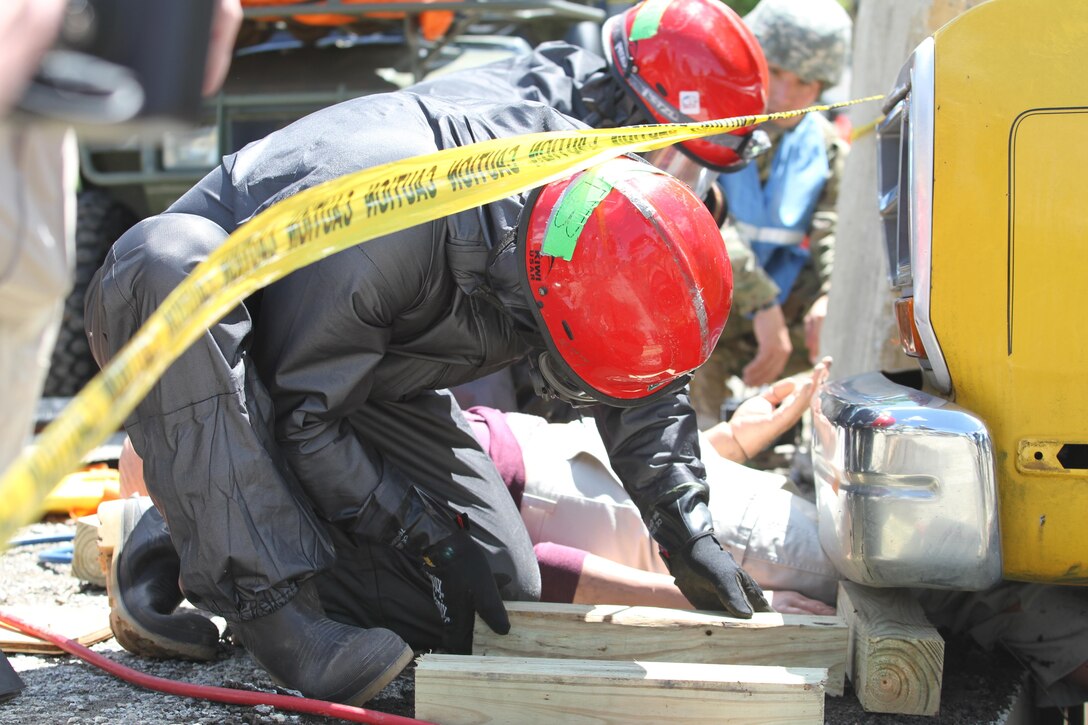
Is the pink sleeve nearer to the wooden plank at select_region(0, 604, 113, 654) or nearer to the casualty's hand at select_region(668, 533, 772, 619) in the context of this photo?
the casualty's hand at select_region(668, 533, 772, 619)

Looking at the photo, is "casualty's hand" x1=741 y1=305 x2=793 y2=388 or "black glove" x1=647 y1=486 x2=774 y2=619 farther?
"casualty's hand" x1=741 y1=305 x2=793 y2=388

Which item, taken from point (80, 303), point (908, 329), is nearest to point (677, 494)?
point (908, 329)

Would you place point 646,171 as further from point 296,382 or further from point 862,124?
point 862,124

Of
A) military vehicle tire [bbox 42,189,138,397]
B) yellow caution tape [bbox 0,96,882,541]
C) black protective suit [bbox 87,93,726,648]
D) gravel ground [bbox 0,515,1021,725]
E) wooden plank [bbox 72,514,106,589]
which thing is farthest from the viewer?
military vehicle tire [bbox 42,189,138,397]

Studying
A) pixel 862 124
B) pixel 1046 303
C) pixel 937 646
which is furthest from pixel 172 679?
pixel 862 124

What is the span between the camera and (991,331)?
7.68 feet

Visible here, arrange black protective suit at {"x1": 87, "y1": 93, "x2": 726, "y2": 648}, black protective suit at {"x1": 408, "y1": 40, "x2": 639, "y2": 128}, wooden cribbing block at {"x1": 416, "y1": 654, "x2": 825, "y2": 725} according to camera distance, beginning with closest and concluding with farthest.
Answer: wooden cribbing block at {"x1": 416, "y1": 654, "x2": 825, "y2": 725} → black protective suit at {"x1": 87, "y1": 93, "x2": 726, "y2": 648} → black protective suit at {"x1": 408, "y1": 40, "x2": 639, "y2": 128}

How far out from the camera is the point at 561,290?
2.41 meters

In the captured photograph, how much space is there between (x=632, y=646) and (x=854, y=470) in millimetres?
652

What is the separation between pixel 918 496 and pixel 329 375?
47.7 inches

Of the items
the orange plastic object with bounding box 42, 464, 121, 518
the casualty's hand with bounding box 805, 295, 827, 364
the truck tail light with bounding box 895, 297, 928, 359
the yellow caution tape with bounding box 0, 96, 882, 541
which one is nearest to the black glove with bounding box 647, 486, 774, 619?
the truck tail light with bounding box 895, 297, 928, 359

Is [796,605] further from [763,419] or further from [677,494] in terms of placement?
[763,419]

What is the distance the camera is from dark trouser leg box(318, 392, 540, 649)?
9.25 ft

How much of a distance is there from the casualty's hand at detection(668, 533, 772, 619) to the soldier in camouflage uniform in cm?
237
